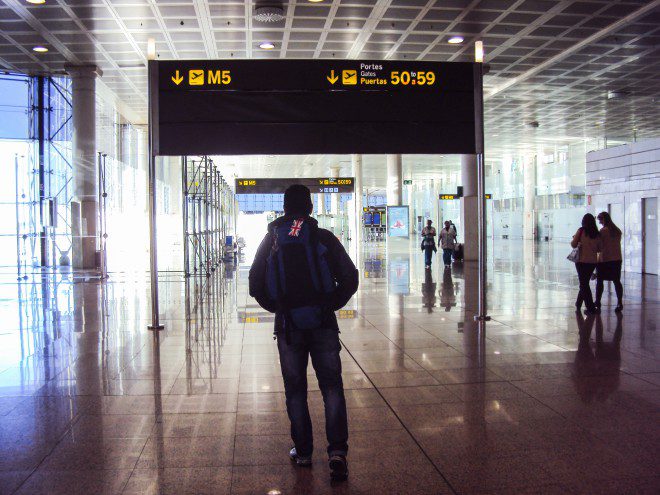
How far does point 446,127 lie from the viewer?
32.8 ft

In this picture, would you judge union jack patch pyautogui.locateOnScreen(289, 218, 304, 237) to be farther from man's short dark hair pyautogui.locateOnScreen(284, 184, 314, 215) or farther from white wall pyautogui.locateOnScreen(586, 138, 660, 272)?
white wall pyautogui.locateOnScreen(586, 138, 660, 272)

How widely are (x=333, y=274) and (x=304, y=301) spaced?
0.26 metres

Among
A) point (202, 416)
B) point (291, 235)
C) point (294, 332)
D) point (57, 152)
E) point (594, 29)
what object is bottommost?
point (202, 416)

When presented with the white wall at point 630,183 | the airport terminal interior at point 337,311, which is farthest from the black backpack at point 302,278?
the white wall at point 630,183

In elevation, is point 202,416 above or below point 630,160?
below

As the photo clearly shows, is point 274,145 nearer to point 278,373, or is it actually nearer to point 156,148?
point 156,148

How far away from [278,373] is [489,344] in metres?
→ 2.90

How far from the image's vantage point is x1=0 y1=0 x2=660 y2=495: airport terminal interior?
4.43 m

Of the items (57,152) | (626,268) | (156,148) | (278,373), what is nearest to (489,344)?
(278,373)

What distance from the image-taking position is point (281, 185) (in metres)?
38.3

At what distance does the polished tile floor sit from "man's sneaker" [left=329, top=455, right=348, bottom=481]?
2.4 inches

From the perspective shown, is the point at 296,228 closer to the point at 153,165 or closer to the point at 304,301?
the point at 304,301

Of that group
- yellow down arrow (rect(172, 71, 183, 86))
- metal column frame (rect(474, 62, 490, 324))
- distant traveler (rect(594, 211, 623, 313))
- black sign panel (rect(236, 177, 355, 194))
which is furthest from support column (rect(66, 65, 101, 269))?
black sign panel (rect(236, 177, 355, 194))

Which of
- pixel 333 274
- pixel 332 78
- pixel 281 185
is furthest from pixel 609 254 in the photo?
pixel 281 185
